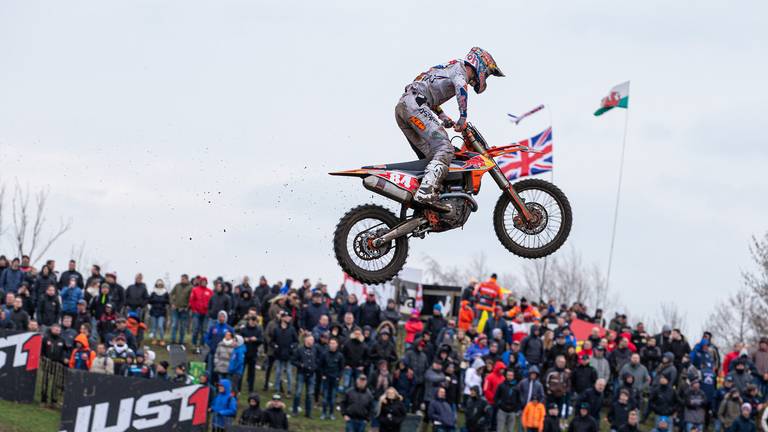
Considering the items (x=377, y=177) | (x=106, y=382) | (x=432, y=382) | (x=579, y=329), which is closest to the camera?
(x=377, y=177)

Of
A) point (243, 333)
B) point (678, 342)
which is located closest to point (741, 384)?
point (678, 342)

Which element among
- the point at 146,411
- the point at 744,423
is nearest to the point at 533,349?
the point at 744,423

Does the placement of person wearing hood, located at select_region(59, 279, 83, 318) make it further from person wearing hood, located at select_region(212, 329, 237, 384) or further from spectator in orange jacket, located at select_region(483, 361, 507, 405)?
spectator in orange jacket, located at select_region(483, 361, 507, 405)

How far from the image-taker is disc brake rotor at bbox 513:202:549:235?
15227 mm

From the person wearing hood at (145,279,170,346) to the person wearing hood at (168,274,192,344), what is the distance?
0.74 feet

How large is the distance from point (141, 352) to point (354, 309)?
5.34 metres

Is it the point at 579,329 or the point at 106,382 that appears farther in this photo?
the point at 579,329

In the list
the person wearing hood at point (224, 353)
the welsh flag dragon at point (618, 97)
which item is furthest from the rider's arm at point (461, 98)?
the welsh flag dragon at point (618, 97)

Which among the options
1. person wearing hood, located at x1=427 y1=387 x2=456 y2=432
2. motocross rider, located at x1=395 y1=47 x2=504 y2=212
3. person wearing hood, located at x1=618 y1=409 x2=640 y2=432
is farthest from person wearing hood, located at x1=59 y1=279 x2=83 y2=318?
motocross rider, located at x1=395 y1=47 x2=504 y2=212

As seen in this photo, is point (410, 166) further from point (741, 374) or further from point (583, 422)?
point (741, 374)

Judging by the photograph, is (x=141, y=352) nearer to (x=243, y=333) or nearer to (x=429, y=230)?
(x=243, y=333)

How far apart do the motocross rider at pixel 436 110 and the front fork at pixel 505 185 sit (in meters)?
0.41

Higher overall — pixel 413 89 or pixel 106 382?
pixel 413 89

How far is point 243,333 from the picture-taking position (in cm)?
2672
